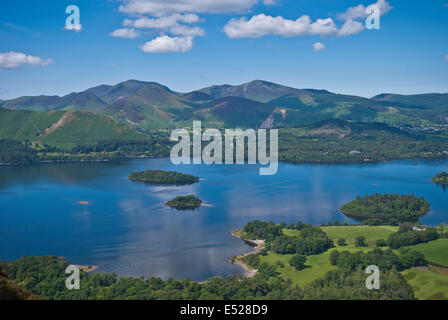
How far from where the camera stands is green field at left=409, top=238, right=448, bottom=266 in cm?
1956

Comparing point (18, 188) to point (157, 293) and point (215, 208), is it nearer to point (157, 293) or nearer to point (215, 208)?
point (215, 208)

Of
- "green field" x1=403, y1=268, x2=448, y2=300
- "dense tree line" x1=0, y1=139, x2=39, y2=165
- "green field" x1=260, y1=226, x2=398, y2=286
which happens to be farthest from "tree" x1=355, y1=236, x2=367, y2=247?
"dense tree line" x1=0, y1=139, x2=39, y2=165

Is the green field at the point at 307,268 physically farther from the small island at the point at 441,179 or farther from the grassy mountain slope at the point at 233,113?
the grassy mountain slope at the point at 233,113

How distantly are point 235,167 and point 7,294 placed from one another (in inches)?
1731

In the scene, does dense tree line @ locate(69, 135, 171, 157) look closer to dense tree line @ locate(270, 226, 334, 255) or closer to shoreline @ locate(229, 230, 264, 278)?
shoreline @ locate(229, 230, 264, 278)

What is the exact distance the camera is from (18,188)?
4144 cm

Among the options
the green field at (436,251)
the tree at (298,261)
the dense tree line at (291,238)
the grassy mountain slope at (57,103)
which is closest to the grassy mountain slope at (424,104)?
the grassy mountain slope at (57,103)

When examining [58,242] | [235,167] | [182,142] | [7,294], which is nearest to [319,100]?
[182,142]

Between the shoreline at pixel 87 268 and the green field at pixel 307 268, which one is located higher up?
the green field at pixel 307 268

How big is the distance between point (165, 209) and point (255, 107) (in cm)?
9047

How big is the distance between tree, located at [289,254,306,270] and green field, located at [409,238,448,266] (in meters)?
5.40

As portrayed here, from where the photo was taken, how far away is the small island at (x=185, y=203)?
1291 inches

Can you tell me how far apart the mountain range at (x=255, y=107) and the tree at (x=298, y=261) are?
8350 cm

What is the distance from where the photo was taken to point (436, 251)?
2072 centimetres
